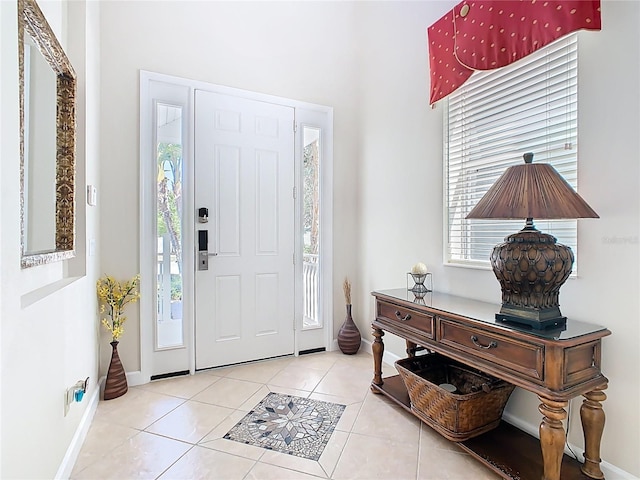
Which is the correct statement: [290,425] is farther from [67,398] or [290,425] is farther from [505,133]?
[505,133]

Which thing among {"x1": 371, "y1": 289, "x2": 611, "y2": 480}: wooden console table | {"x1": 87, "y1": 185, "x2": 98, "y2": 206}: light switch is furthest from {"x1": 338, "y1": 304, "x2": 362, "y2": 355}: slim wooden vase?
{"x1": 87, "y1": 185, "x2": 98, "y2": 206}: light switch

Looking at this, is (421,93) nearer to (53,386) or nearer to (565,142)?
(565,142)

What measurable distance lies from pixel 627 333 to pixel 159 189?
116 inches

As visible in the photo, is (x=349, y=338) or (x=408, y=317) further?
(x=349, y=338)

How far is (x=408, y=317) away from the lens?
2.11 metres

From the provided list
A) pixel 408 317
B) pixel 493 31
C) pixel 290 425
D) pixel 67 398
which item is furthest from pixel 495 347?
pixel 67 398

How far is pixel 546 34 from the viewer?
5.61ft

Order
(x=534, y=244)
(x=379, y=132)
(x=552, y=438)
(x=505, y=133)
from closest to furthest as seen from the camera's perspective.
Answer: (x=552, y=438) → (x=534, y=244) → (x=505, y=133) → (x=379, y=132)

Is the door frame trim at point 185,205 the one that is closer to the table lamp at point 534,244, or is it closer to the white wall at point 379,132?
the white wall at point 379,132

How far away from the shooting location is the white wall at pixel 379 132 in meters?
1.53

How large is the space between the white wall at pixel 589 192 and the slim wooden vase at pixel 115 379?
2.06 metres

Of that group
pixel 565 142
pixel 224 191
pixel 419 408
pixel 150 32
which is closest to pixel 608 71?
pixel 565 142

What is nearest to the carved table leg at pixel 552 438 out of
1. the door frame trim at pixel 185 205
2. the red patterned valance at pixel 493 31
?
the red patterned valance at pixel 493 31

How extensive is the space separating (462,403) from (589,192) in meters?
1.17
